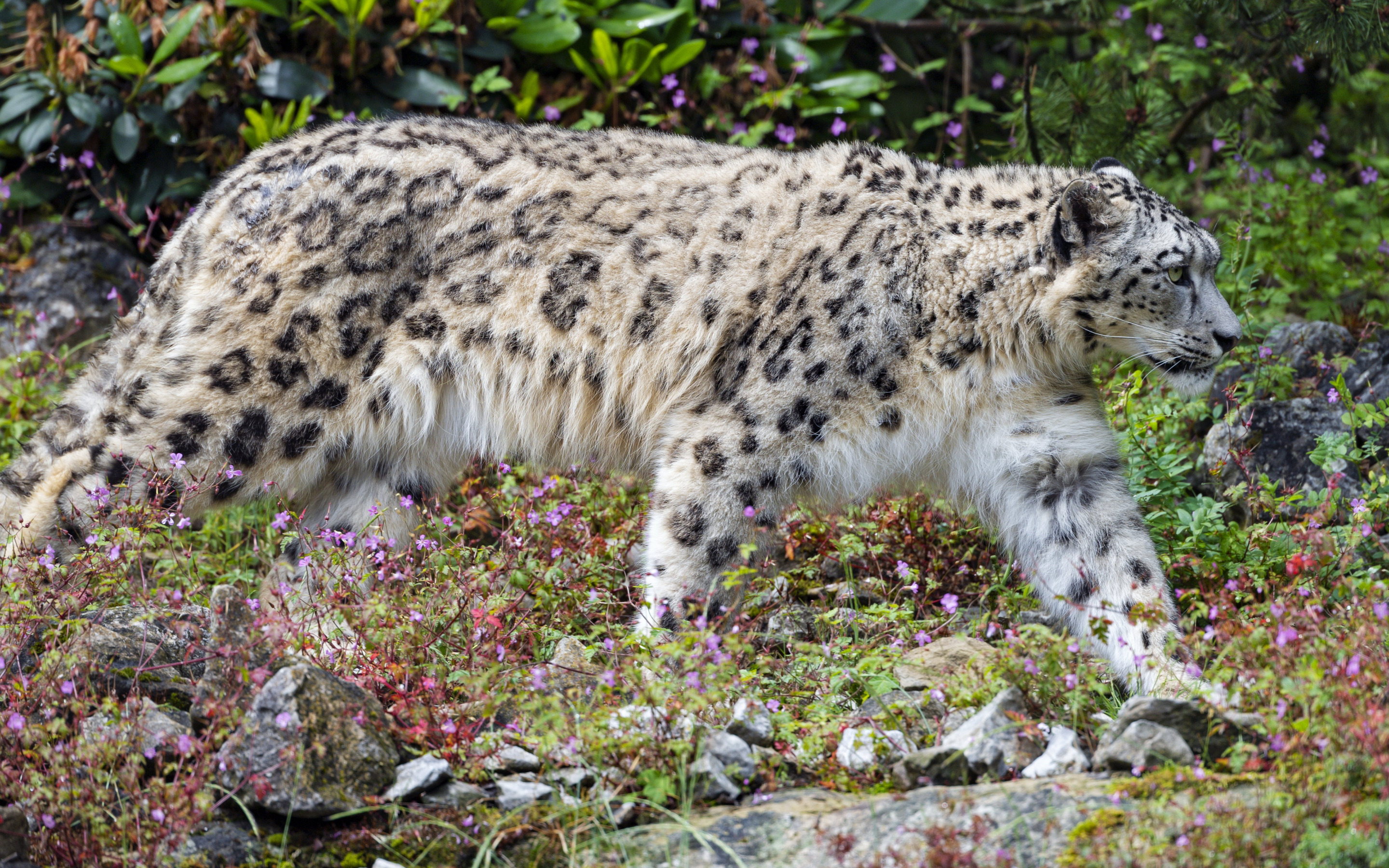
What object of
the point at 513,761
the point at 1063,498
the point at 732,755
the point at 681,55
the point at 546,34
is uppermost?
the point at 546,34

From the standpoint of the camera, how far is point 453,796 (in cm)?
335

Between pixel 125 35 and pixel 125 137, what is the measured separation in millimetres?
570

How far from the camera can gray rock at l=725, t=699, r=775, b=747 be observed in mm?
3576

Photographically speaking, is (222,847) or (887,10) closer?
(222,847)

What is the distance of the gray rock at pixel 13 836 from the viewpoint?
308 cm

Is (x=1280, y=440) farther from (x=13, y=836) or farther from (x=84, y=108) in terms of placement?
(x=84, y=108)

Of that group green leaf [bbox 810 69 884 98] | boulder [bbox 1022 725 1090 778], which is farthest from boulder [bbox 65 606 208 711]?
green leaf [bbox 810 69 884 98]

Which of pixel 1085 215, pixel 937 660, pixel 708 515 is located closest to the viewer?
pixel 937 660

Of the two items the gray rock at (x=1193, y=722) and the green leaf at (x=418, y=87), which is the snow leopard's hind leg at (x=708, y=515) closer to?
the gray rock at (x=1193, y=722)

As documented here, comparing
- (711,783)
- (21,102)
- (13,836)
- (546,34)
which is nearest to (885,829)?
(711,783)

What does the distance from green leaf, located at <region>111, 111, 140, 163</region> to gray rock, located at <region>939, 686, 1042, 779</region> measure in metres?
6.15

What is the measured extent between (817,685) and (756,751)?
29.5 inches

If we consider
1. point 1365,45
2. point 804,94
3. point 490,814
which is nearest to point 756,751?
A: point 490,814

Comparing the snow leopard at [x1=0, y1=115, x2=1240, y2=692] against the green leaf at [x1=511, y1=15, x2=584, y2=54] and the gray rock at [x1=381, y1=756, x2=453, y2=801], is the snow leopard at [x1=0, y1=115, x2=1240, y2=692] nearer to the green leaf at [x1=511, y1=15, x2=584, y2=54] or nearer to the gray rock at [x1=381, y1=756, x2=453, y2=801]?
the gray rock at [x1=381, y1=756, x2=453, y2=801]
